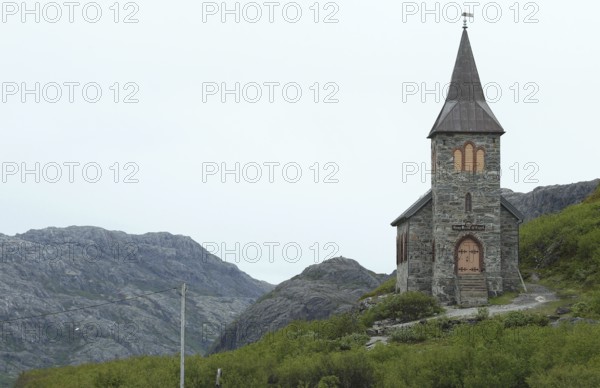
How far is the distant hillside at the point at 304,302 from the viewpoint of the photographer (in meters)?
106

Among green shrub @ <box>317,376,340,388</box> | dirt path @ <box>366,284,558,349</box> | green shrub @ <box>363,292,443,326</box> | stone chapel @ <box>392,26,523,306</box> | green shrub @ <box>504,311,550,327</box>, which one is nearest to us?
green shrub @ <box>317,376,340,388</box>

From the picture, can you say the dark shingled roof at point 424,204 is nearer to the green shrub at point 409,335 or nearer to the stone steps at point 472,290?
the stone steps at point 472,290

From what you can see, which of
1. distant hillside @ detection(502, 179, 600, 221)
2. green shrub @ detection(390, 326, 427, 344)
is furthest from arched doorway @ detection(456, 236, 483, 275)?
distant hillside @ detection(502, 179, 600, 221)

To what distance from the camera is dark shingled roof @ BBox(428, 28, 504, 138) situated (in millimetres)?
49375

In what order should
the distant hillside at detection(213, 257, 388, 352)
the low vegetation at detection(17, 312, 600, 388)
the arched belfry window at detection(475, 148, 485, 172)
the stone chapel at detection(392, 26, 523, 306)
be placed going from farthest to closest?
the distant hillside at detection(213, 257, 388, 352) → the arched belfry window at detection(475, 148, 485, 172) → the stone chapel at detection(392, 26, 523, 306) → the low vegetation at detection(17, 312, 600, 388)

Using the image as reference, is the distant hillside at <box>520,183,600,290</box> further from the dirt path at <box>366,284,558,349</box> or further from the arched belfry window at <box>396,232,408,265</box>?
the arched belfry window at <box>396,232,408,265</box>

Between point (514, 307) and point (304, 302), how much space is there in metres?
65.3

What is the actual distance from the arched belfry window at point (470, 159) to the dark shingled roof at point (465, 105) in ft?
3.17

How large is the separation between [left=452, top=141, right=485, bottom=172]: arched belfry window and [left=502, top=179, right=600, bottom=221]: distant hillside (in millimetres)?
46182

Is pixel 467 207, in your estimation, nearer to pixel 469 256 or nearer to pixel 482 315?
pixel 469 256

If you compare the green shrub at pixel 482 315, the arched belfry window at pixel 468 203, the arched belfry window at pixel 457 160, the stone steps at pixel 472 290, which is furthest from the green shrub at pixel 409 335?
the arched belfry window at pixel 457 160

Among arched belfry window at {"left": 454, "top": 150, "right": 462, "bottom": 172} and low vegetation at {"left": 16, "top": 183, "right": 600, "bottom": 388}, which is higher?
arched belfry window at {"left": 454, "top": 150, "right": 462, "bottom": 172}

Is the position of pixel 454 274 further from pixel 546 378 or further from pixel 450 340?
pixel 546 378

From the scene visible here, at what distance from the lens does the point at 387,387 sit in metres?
31.2
